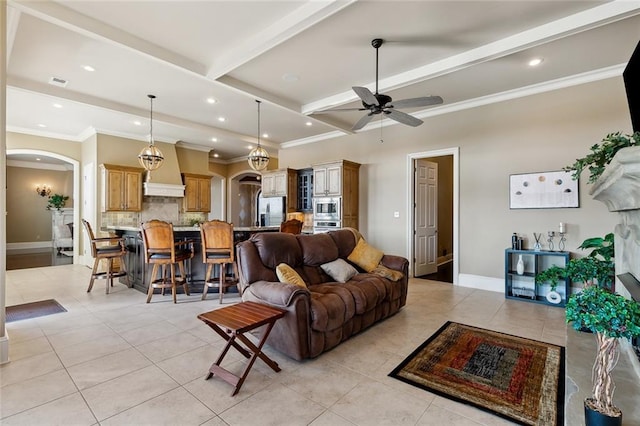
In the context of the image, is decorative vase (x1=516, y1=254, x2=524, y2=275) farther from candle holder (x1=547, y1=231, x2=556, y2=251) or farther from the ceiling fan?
the ceiling fan

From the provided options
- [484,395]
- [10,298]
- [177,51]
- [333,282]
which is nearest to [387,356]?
[484,395]

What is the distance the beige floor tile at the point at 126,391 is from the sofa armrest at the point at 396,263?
8.97ft

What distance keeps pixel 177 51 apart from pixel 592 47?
4871 mm

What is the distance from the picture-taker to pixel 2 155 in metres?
2.62

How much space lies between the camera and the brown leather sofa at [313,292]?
2.58 m

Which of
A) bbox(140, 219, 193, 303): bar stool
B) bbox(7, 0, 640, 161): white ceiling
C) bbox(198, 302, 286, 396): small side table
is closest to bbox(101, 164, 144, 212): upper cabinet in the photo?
bbox(7, 0, 640, 161): white ceiling

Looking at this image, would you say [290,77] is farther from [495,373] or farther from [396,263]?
[495,373]

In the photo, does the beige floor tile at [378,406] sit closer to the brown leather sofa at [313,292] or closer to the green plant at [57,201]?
the brown leather sofa at [313,292]

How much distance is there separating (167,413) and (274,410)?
67 cm

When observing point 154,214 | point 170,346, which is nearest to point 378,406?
point 170,346

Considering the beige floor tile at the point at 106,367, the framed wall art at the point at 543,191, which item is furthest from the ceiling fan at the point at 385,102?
the beige floor tile at the point at 106,367

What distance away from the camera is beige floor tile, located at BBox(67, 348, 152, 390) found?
2332 mm

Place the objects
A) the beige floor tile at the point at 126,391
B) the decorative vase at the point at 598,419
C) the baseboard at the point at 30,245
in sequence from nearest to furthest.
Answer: the decorative vase at the point at 598,419 → the beige floor tile at the point at 126,391 → the baseboard at the point at 30,245

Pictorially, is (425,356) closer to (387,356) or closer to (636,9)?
(387,356)
